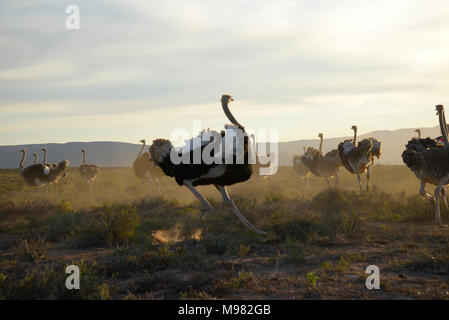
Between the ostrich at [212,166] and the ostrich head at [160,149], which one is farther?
the ostrich head at [160,149]

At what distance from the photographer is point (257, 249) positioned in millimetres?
6703

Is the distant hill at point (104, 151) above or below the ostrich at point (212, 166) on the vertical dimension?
above

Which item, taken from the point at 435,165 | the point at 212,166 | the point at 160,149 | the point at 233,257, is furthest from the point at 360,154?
the point at 233,257

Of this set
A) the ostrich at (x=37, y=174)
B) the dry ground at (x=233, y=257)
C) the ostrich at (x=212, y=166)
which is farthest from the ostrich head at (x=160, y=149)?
the ostrich at (x=37, y=174)

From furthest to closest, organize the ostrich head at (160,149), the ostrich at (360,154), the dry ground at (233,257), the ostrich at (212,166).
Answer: the ostrich at (360,154), the ostrich head at (160,149), the ostrich at (212,166), the dry ground at (233,257)

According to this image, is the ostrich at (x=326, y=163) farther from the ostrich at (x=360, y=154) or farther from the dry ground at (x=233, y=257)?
the dry ground at (x=233, y=257)

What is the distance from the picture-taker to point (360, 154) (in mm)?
14516

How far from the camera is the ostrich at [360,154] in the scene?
14.5 m

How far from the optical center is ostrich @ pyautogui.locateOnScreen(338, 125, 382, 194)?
14.5m
